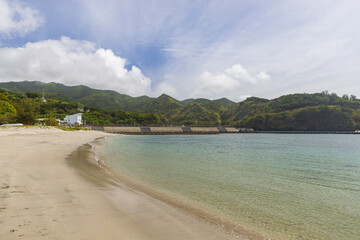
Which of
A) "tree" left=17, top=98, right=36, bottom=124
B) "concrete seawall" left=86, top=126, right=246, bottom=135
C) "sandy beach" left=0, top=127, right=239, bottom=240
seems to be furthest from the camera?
"concrete seawall" left=86, top=126, right=246, bottom=135

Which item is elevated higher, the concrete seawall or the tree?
the tree

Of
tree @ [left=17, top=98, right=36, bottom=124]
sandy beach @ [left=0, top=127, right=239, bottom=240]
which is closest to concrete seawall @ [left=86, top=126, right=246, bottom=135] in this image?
tree @ [left=17, top=98, right=36, bottom=124]

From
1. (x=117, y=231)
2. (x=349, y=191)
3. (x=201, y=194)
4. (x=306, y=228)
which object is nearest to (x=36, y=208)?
(x=117, y=231)

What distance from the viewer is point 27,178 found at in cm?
819

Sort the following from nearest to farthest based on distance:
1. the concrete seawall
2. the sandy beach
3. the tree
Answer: the sandy beach < the tree < the concrete seawall

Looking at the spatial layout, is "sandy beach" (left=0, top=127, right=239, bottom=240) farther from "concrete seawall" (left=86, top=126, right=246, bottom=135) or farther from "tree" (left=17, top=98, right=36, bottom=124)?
"concrete seawall" (left=86, top=126, right=246, bottom=135)

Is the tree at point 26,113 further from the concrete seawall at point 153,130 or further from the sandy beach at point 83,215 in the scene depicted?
the concrete seawall at point 153,130

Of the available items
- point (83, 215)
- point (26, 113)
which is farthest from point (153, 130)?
point (83, 215)

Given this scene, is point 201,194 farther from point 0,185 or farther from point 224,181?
point 0,185

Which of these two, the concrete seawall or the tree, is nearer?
the tree

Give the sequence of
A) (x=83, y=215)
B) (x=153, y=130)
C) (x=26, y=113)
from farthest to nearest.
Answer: (x=153, y=130), (x=26, y=113), (x=83, y=215)

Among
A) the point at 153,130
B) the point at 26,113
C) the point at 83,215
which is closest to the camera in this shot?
the point at 83,215

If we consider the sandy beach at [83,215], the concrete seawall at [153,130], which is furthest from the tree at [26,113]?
the concrete seawall at [153,130]

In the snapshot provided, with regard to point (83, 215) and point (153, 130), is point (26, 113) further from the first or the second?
point (153, 130)
